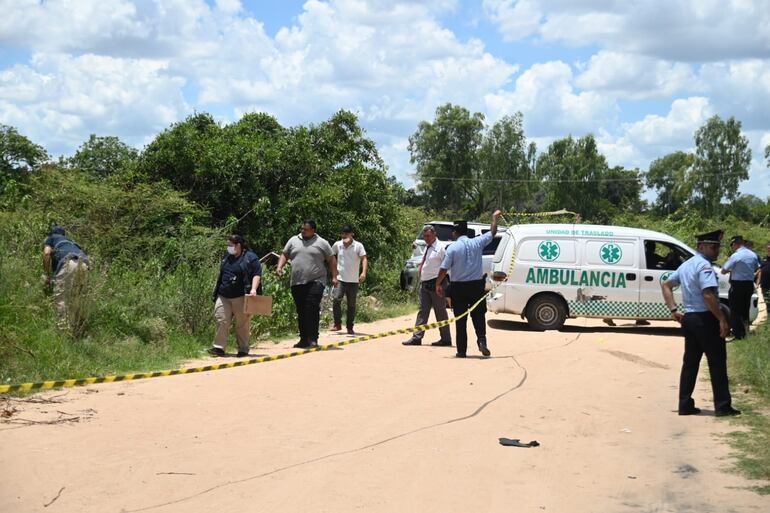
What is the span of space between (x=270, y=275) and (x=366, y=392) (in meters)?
6.19

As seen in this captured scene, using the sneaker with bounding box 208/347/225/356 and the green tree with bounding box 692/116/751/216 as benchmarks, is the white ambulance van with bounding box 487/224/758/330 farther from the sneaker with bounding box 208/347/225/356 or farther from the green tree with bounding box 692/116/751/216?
the green tree with bounding box 692/116/751/216

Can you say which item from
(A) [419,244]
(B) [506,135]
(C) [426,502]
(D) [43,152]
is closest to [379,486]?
(C) [426,502]

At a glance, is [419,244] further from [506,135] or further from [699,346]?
[506,135]

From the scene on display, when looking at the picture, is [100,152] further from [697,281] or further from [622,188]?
[622,188]

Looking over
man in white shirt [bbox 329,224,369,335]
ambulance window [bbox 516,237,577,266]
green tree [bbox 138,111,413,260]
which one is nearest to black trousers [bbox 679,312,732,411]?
man in white shirt [bbox 329,224,369,335]

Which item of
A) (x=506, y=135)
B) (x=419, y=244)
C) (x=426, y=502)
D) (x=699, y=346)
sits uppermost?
(x=506, y=135)

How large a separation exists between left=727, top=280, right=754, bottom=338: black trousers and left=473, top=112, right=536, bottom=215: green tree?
195ft

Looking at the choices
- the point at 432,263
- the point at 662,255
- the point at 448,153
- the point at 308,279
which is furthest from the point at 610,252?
the point at 448,153

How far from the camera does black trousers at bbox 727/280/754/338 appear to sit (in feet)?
51.0

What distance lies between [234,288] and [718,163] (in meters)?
68.9

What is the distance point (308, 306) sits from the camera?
45.9 ft

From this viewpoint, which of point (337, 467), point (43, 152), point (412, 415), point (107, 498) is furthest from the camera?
point (43, 152)

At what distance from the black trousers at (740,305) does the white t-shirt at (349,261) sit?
6097 millimetres

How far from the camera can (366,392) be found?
33.8ft
